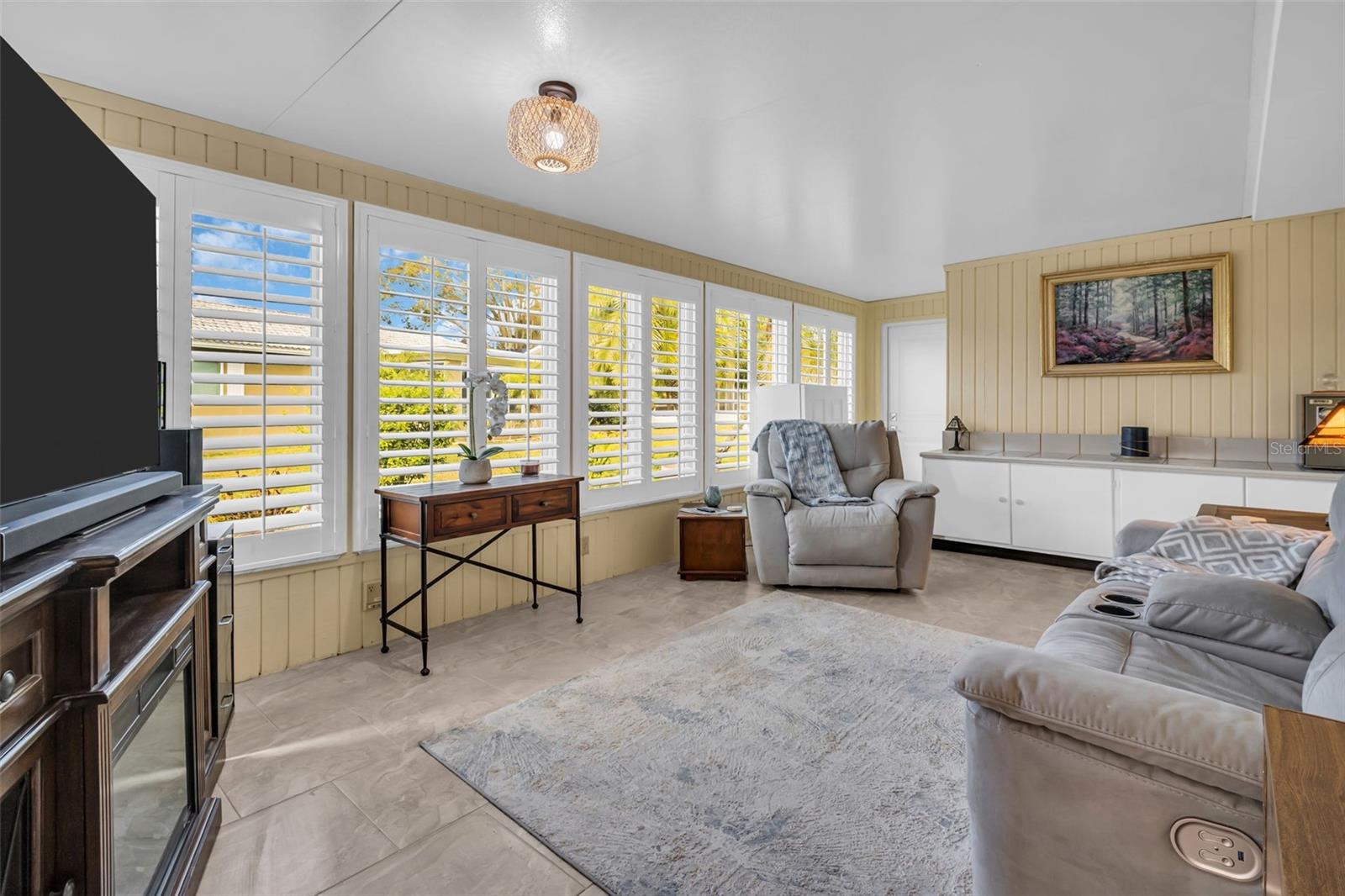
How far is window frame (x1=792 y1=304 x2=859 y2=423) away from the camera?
5805 millimetres

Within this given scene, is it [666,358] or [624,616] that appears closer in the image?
[624,616]

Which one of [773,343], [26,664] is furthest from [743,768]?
[773,343]

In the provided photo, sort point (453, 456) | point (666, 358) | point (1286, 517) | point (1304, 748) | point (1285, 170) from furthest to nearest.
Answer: point (666, 358), point (453, 456), point (1285, 170), point (1286, 517), point (1304, 748)

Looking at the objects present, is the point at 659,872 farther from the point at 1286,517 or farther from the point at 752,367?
the point at 752,367

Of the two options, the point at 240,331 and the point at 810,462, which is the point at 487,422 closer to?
the point at 240,331

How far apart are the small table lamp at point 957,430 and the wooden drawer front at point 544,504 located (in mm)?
3449

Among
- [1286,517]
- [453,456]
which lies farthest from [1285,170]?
[453,456]

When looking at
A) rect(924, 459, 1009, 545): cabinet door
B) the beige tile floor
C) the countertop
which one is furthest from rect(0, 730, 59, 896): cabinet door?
the countertop

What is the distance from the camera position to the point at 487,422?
130 inches

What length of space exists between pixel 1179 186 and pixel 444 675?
4.49m

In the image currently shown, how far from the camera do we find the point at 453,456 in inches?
131

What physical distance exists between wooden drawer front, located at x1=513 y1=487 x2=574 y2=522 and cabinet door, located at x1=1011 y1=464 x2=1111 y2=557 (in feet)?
10.9

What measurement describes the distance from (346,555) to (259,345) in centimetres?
101

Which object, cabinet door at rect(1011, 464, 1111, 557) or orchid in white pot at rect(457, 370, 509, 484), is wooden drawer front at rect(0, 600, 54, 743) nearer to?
orchid in white pot at rect(457, 370, 509, 484)
